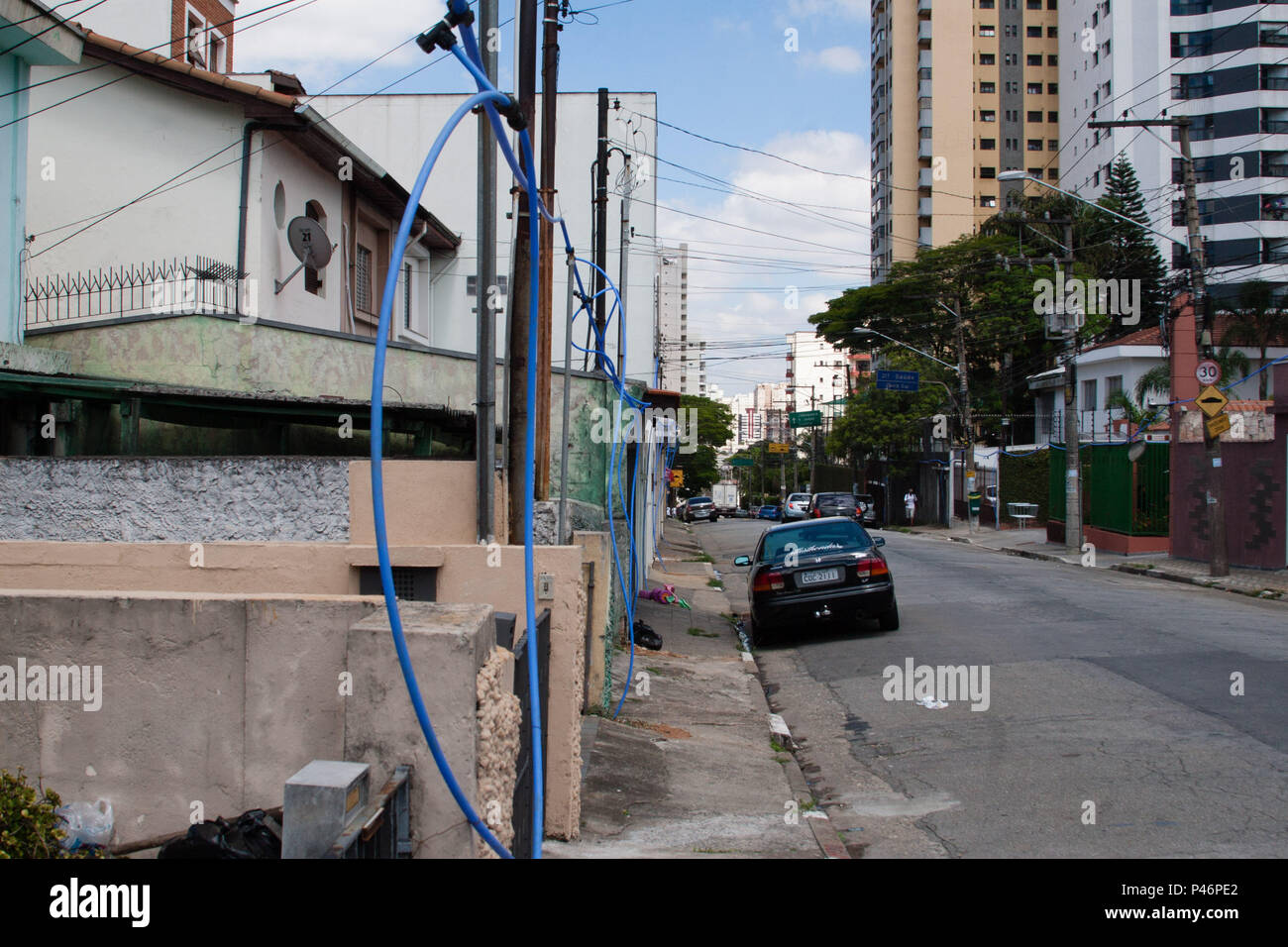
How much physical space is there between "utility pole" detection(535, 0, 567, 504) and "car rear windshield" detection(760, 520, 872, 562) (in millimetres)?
4233

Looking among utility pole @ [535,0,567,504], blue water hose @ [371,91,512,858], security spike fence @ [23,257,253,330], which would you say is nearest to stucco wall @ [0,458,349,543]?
utility pole @ [535,0,567,504]

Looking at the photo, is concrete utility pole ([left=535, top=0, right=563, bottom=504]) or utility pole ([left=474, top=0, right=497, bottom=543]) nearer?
utility pole ([left=474, top=0, right=497, bottom=543])

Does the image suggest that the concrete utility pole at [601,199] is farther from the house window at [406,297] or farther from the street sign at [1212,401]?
the street sign at [1212,401]

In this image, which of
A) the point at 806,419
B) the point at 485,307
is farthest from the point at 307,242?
the point at 806,419

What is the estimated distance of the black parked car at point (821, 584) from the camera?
42.6 ft

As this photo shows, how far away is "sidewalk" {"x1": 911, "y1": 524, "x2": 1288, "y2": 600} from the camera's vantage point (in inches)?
707

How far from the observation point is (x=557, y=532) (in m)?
9.55

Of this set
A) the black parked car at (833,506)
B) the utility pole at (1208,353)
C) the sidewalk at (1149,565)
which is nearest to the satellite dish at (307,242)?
the utility pole at (1208,353)

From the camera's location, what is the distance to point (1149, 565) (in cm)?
2262

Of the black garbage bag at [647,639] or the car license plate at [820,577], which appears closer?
the car license plate at [820,577]

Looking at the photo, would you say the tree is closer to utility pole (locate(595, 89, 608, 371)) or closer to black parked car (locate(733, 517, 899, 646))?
→ utility pole (locate(595, 89, 608, 371))

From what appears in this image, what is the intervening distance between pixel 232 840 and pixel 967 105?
243 feet

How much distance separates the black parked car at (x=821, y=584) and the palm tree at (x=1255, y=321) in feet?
81.5
